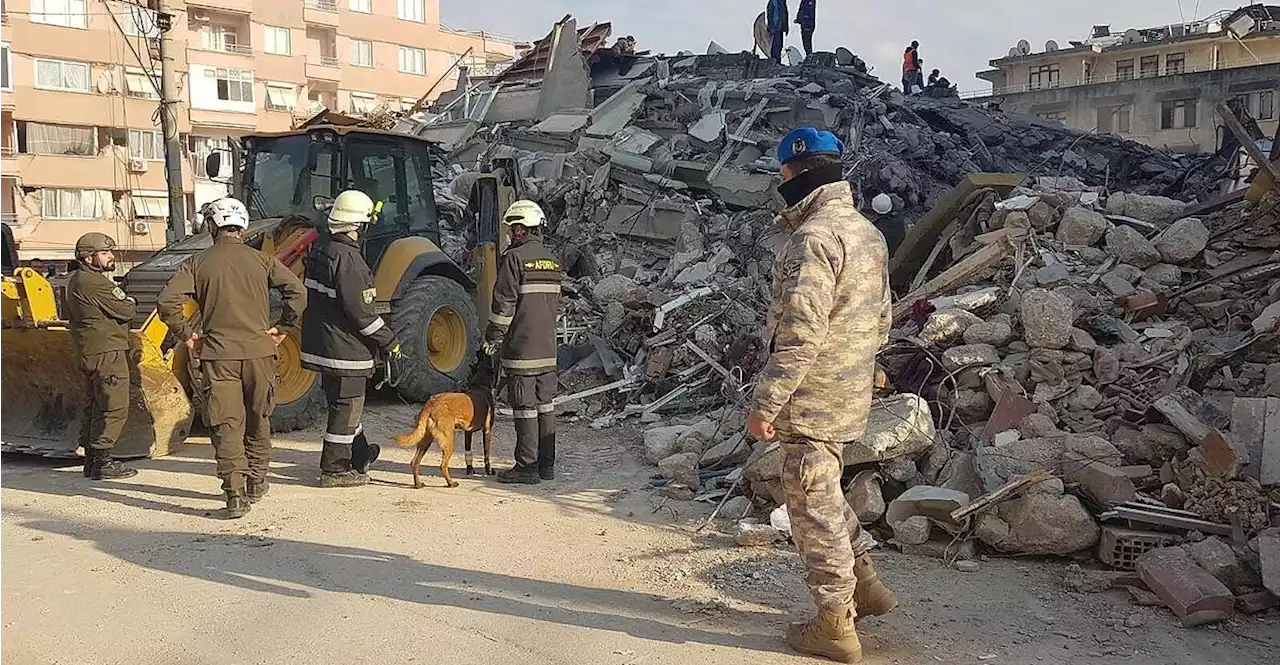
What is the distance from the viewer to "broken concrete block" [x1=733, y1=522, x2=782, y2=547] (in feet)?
16.6

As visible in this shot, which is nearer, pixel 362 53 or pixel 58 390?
pixel 58 390

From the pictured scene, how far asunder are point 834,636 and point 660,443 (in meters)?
3.46

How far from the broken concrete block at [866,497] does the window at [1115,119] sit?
32308 millimetres

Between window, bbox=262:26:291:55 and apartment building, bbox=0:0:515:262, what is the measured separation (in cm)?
4

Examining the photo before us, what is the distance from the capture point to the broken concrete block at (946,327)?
21.2 feet

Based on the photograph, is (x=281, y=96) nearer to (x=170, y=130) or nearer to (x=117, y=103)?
(x=117, y=103)

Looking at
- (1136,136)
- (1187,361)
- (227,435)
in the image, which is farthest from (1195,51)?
(227,435)

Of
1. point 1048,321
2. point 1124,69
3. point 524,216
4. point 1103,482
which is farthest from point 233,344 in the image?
point 1124,69

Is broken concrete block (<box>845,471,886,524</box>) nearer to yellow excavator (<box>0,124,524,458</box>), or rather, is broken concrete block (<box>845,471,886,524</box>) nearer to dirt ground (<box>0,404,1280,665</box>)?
dirt ground (<box>0,404,1280,665</box>)

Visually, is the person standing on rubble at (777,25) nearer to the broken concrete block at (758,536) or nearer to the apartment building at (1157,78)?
the apartment building at (1157,78)

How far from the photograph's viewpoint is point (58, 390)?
23.8 ft

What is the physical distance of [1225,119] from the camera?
7.92 metres

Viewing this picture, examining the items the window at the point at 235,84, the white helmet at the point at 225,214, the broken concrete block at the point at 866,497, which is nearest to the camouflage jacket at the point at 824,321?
the broken concrete block at the point at 866,497

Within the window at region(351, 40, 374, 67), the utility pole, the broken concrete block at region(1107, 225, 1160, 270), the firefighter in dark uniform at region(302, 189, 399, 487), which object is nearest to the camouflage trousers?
the firefighter in dark uniform at region(302, 189, 399, 487)
